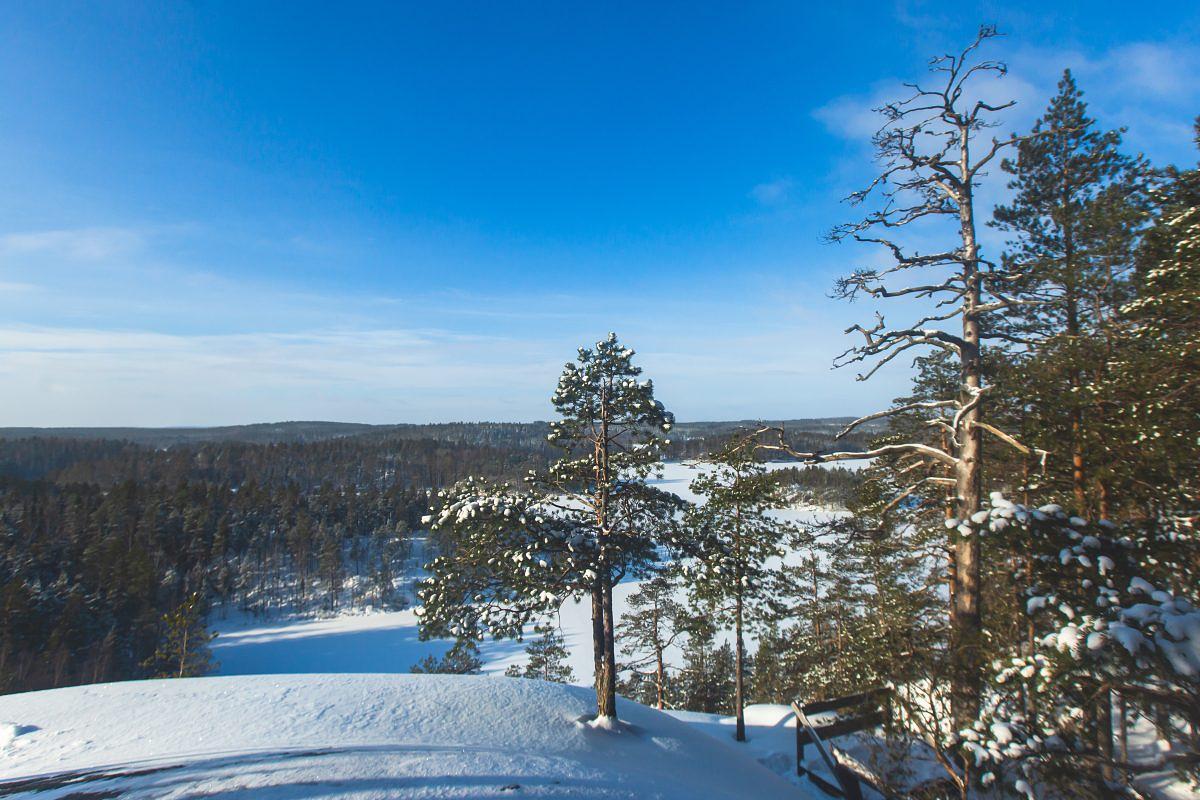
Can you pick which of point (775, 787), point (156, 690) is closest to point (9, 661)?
point (156, 690)

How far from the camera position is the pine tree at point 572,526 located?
9.80 meters

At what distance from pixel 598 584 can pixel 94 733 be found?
7.73 metres

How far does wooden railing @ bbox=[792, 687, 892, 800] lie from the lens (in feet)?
21.4

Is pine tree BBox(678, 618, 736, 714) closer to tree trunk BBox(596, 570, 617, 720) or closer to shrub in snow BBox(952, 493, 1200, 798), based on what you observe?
tree trunk BBox(596, 570, 617, 720)

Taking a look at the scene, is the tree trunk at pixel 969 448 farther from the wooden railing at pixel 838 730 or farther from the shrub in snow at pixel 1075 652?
the wooden railing at pixel 838 730

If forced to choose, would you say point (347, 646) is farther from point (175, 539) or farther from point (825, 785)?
point (825, 785)

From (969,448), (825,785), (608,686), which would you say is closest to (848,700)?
(825,785)

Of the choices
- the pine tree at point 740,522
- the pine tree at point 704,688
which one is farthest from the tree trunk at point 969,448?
the pine tree at point 704,688

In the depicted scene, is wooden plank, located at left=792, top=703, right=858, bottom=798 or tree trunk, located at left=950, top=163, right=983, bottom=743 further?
wooden plank, located at left=792, top=703, right=858, bottom=798

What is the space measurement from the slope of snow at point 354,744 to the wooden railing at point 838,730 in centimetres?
79

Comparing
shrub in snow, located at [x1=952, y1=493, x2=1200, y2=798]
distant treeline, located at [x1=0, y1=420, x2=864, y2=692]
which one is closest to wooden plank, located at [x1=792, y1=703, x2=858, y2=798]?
shrub in snow, located at [x1=952, y1=493, x2=1200, y2=798]

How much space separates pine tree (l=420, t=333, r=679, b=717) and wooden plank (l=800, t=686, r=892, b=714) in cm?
370

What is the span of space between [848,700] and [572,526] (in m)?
5.28

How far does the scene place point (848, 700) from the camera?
8.08m
